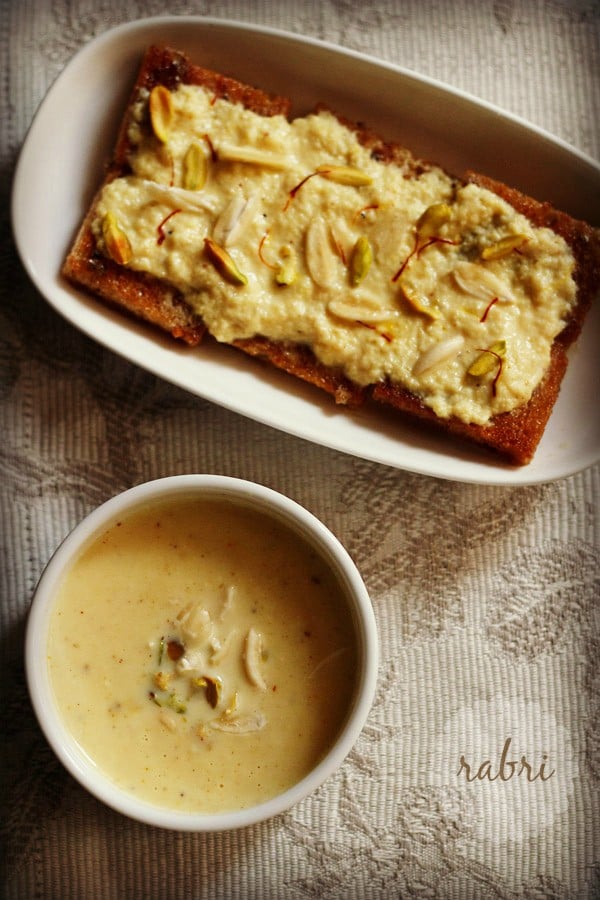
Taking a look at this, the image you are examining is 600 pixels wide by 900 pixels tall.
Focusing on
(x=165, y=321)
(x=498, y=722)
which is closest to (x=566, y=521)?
(x=498, y=722)

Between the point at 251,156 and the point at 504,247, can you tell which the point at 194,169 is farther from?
the point at 504,247

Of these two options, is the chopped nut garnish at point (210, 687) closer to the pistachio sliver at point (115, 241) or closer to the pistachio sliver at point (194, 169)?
the pistachio sliver at point (115, 241)

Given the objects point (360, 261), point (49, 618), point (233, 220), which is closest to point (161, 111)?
point (233, 220)

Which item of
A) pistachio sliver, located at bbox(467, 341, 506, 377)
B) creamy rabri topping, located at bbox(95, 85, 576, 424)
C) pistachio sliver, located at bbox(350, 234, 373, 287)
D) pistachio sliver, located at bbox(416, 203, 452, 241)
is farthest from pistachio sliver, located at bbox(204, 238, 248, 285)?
pistachio sliver, located at bbox(467, 341, 506, 377)

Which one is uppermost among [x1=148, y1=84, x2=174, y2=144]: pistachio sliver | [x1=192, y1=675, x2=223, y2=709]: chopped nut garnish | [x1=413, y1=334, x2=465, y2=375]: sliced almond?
[x1=148, y1=84, x2=174, y2=144]: pistachio sliver

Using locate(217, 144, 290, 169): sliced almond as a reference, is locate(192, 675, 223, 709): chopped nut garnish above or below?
below

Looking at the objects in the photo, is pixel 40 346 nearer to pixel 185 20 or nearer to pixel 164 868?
pixel 185 20

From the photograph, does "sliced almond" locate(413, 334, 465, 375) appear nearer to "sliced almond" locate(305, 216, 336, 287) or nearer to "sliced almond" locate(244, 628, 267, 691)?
"sliced almond" locate(305, 216, 336, 287)
